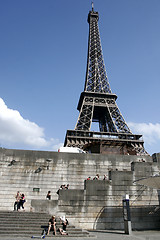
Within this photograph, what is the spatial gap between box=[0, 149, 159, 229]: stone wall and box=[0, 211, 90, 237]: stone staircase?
4.59 ft

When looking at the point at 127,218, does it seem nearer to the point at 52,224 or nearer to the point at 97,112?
the point at 52,224

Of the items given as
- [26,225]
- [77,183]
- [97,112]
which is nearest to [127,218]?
[77,183]

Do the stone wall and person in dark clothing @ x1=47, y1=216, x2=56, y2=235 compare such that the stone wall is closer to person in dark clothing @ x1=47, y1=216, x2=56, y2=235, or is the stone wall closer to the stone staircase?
the stone staircase

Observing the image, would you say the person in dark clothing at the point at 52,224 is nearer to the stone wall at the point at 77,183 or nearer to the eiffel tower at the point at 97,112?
the stone wall at the point at 77,183

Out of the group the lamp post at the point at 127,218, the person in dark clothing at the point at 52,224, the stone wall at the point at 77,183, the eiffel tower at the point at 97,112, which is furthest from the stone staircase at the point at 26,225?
the eiffel tower at the point at 97,112

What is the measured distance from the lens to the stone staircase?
1034 cm

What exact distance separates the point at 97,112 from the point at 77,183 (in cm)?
5622

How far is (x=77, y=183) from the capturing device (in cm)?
1753

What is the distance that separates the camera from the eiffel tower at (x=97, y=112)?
49231 millimetres

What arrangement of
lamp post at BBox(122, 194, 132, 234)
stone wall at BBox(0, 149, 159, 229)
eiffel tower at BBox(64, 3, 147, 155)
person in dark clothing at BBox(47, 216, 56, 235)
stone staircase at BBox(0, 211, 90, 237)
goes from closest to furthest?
stone staircase at BBox(0, 211, 90, 237), person in dark clothing at BBox(47, 216, 56, 235), lamp post at BBox(122, 194, 132, 234), stone wall at BBox(0, 149, 159, 229), eiffel tower at BBox(64, 3, 147, 155)

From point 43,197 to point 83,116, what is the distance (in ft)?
134

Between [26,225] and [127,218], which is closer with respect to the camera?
[26,225]

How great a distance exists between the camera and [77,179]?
17750mm

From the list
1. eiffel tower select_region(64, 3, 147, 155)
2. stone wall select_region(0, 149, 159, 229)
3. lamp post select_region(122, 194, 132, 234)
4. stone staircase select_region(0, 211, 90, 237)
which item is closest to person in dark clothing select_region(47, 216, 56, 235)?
stone staircase select_region(0, 211, 90, 237)
